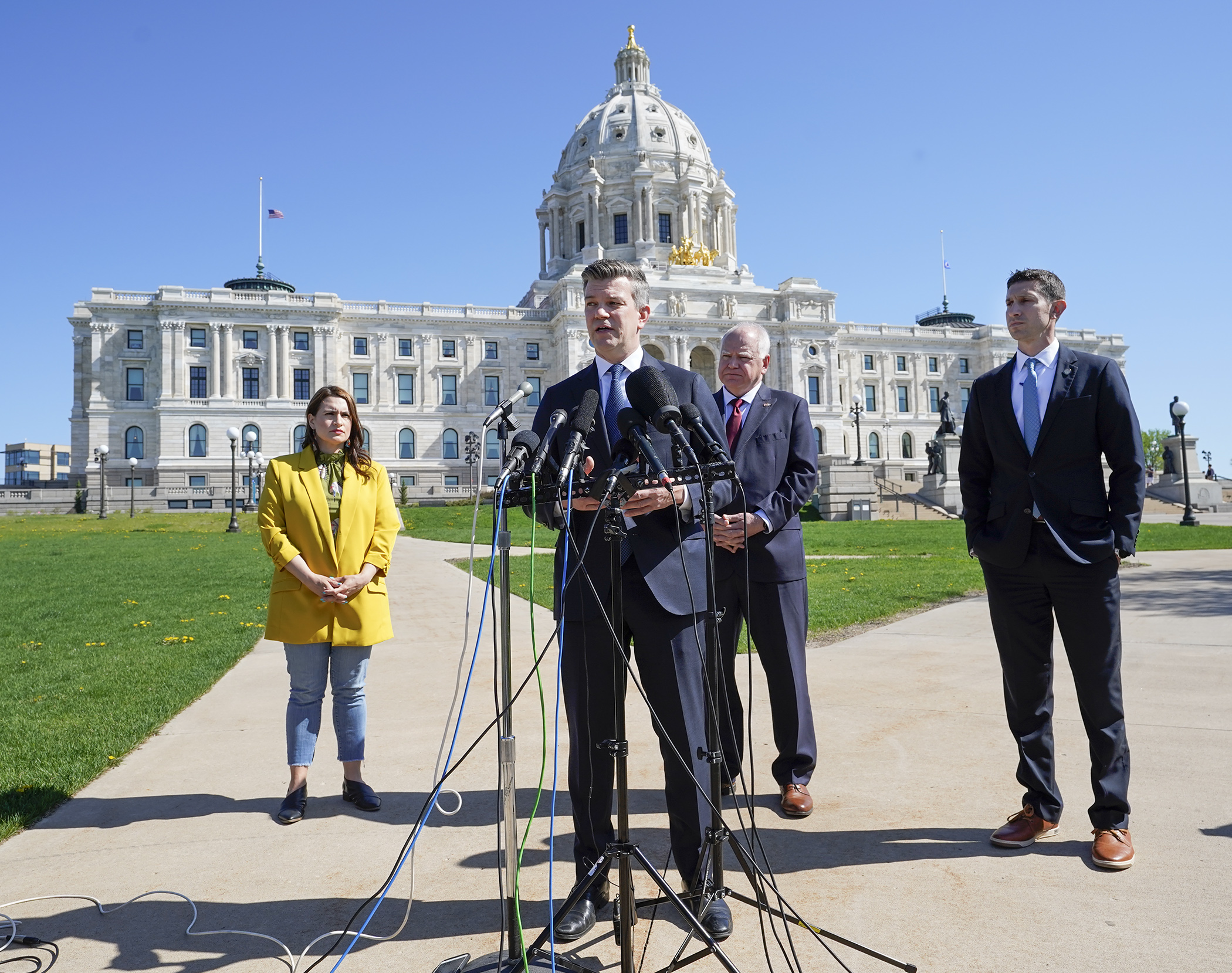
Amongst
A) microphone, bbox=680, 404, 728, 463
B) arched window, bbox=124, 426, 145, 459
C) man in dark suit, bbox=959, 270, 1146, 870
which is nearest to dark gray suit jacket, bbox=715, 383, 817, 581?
man in dark suit, bbox=959, 270, 1146, 870

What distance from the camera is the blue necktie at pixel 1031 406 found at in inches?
169

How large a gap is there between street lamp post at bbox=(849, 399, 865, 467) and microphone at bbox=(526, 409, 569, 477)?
40694 mm

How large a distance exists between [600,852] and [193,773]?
321 centimetres

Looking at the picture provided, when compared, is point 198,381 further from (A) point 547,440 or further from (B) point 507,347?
(A) point 547,440

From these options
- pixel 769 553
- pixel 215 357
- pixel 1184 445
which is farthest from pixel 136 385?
pixel 769 553

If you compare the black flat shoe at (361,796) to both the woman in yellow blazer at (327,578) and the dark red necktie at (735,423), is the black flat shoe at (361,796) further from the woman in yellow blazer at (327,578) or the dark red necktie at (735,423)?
the dark red necktie at (735,423)

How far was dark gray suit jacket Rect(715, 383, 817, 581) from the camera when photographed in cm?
481

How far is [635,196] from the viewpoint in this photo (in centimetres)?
8269

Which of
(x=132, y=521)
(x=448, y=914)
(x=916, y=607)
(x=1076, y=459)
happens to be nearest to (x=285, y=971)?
(x=448, y=914)

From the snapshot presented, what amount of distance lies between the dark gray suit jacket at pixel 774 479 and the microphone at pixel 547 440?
6.10ft

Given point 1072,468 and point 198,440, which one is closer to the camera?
point 1072,468

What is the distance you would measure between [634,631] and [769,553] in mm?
1584

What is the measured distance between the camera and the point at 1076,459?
13.6 feet

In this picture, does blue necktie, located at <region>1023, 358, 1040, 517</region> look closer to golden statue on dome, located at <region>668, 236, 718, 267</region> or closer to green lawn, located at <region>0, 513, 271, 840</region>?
green lawn, located at <region>0, 513, 271, 840</region>
